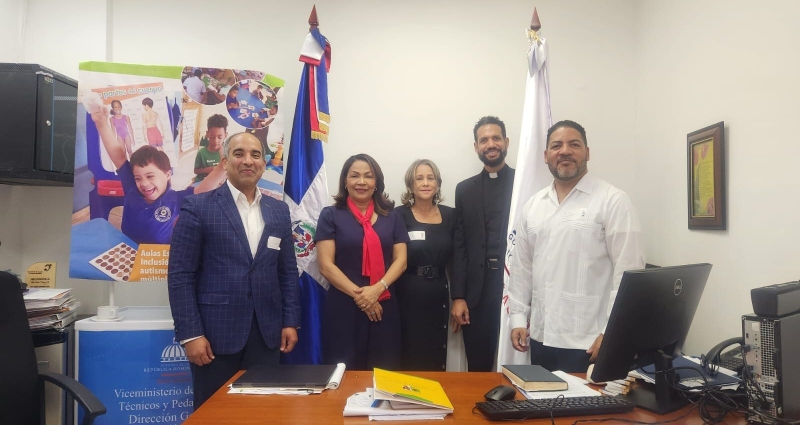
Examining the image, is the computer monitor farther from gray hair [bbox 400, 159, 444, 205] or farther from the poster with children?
the poster with children

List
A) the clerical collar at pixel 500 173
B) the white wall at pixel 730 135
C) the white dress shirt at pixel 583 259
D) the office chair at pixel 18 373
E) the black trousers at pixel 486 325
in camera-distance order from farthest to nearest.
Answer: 1. the clerical collar at pixel 500 173
2. the black trousers at pixel 486 325
3. the white dress shirt at pixel 583 259
4. the white wall at pixel 730 135
5. the office chair at pixel 18 373

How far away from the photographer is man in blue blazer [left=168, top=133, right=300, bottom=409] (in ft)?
6.79

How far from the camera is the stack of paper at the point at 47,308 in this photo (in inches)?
94.9

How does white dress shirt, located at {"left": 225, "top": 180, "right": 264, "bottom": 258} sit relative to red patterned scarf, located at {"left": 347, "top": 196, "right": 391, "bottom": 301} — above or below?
above

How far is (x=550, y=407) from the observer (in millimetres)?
1314

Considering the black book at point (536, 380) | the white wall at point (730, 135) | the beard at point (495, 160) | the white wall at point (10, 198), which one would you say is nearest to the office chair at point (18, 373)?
the black book at point (536, 380)

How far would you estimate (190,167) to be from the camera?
2.67 metres

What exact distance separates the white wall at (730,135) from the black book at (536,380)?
1034mm

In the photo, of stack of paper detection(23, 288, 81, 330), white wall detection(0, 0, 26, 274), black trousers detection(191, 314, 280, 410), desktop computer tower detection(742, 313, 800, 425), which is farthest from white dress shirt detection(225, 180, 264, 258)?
desktop computer tower detection(742, 313, 800, 425)

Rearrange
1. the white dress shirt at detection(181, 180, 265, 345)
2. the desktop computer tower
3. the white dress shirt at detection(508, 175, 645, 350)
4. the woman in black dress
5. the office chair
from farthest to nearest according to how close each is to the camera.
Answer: the woman in black dress, the white dress shirt at detection(181, 180, 265, 345), the white dress shirt at detection(508, 175, 645, 350), the office chair, the desktop computer tower

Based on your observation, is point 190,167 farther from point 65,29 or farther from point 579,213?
point 579,213

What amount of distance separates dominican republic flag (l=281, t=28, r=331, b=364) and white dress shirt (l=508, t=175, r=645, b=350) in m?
1.28

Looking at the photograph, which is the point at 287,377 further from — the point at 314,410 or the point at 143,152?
the point at 143,152

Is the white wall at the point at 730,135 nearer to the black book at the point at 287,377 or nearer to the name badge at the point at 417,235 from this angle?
the name badge at the point at 417,235
